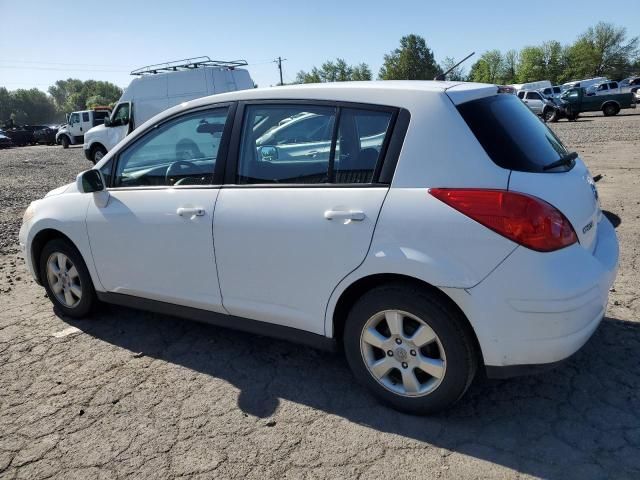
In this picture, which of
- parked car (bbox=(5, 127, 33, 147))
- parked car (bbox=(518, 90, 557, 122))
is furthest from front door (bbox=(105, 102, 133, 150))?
parked car (bbox=(5, 127, 33, 147))

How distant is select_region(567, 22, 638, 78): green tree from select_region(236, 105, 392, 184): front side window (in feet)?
335

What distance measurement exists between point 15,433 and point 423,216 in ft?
8.39

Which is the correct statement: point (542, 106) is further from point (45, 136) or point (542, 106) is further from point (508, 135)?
point (45, 136)

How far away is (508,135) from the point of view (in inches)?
106

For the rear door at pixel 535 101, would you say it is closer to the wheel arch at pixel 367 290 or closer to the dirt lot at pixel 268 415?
the dirt lot at pixel 268 415

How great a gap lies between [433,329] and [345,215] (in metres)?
0.73

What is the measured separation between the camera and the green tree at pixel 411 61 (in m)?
101

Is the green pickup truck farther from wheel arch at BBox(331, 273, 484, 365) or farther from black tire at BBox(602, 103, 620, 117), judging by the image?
wheel arch at BBox(331, 273, 484, 365)

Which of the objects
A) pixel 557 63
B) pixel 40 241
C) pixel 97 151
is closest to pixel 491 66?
pixel 557 63

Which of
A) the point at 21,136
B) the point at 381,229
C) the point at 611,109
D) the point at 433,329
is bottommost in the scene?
the point at 611,109

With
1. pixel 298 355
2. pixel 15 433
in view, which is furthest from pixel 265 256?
pixel 15 433

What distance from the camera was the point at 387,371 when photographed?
9.39 ft

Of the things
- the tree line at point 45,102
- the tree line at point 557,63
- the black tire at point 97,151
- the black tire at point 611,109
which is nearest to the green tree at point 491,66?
the tree line at point 557,63

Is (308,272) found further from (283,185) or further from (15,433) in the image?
(15,433)
